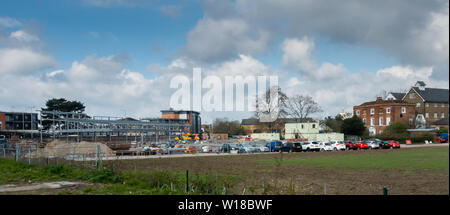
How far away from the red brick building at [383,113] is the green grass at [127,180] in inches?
3010

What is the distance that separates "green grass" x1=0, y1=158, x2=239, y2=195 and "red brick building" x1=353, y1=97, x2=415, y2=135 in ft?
251

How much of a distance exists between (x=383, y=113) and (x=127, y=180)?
8472 centimetres

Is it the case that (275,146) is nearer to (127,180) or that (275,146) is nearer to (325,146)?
(325,146)

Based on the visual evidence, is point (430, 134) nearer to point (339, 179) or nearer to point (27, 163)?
point (339, 179)

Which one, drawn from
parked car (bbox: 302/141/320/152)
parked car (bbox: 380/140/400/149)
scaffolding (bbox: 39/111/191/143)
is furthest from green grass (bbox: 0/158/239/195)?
parked car (bbox: 380/140/400/149)

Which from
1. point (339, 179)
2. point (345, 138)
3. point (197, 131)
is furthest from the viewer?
point (197, 131)

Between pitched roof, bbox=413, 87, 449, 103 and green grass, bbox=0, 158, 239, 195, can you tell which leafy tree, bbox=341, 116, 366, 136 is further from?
green grass, bbox=0, 158, 239, 195

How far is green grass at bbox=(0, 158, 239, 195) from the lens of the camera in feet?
46.8

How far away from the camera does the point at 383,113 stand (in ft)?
297

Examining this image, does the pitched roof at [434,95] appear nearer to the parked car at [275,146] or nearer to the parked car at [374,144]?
the parked car at [374,144]

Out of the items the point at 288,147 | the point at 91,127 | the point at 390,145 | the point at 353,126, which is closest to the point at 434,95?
the point at 353,126
